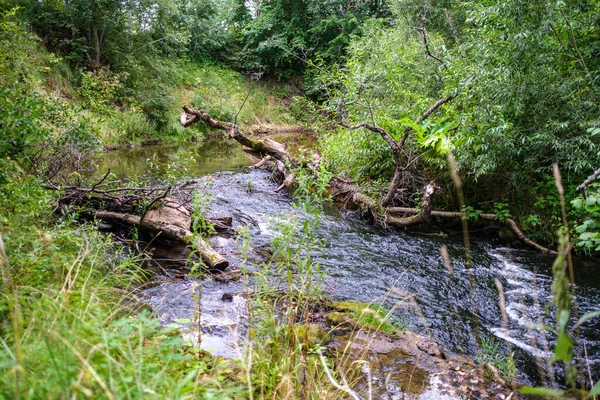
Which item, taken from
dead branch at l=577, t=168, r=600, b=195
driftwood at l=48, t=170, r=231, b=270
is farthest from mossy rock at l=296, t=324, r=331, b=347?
dead branch at l=577, t=168, r=600, b=195

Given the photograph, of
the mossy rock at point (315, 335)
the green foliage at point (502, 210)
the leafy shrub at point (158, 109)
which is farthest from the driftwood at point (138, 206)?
the leafy shrub at point (158, 109)

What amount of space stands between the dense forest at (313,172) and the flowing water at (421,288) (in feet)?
0.84

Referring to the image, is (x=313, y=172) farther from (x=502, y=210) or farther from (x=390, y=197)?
(x=502, y=210)

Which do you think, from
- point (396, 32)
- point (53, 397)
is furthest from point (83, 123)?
point (396, 32)

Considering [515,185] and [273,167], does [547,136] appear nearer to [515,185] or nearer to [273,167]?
[515,185]

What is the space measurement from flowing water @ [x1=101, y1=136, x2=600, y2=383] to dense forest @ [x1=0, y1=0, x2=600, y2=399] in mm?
256

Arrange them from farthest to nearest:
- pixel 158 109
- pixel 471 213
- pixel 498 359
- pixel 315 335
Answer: pixel 158 109, pixel 471 213, pixel 498 359, pixel 315 335

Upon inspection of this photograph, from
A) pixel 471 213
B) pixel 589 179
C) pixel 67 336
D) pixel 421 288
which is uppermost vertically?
pixel 589 179

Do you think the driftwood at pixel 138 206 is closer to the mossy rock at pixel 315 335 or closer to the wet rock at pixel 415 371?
the mossy rock at pixel 315 335

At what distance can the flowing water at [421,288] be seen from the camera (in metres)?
3.42

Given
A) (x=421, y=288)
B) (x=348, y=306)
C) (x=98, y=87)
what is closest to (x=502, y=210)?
(x=421, y=288)

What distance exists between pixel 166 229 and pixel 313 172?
9.70 ft

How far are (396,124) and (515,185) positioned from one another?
2322mm

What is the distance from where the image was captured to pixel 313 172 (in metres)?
6.92
